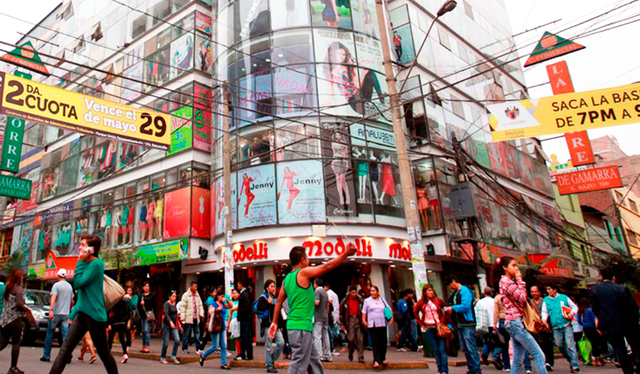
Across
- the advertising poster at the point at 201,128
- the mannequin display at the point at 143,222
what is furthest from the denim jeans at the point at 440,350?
the mannequin display at the point at 143,222

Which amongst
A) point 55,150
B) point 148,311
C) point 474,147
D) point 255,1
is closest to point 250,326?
point 148,311

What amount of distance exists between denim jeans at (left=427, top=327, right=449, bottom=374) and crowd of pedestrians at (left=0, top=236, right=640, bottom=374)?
0.02m

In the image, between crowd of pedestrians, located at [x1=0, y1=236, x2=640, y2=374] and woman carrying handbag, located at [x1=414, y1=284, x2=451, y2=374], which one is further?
woman carrying handbag, located at [x1=414, y1=284, x2=451, y2=374]

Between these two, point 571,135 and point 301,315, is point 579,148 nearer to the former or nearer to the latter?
point 571,135

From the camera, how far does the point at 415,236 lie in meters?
11.7

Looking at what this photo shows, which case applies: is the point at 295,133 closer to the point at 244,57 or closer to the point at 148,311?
the point at 244,57

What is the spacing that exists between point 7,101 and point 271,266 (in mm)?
10766

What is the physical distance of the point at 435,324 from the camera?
8.44m

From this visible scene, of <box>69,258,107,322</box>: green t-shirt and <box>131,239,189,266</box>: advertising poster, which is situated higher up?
<box>131,239,189,266</box>: advertising poster

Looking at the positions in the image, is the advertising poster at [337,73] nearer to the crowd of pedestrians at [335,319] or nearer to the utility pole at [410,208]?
the utility pole at [410,208]

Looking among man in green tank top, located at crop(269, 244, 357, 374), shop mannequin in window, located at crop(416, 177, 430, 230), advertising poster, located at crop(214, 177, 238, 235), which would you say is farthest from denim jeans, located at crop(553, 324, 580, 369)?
advertising poster, located at crop(214, 177, 238, 235)

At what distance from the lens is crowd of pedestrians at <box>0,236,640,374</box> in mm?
5133

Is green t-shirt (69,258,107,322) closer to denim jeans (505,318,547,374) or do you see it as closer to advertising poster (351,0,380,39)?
denim jeans (505,318,547,374)

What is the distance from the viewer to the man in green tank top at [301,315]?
15.8 feet
